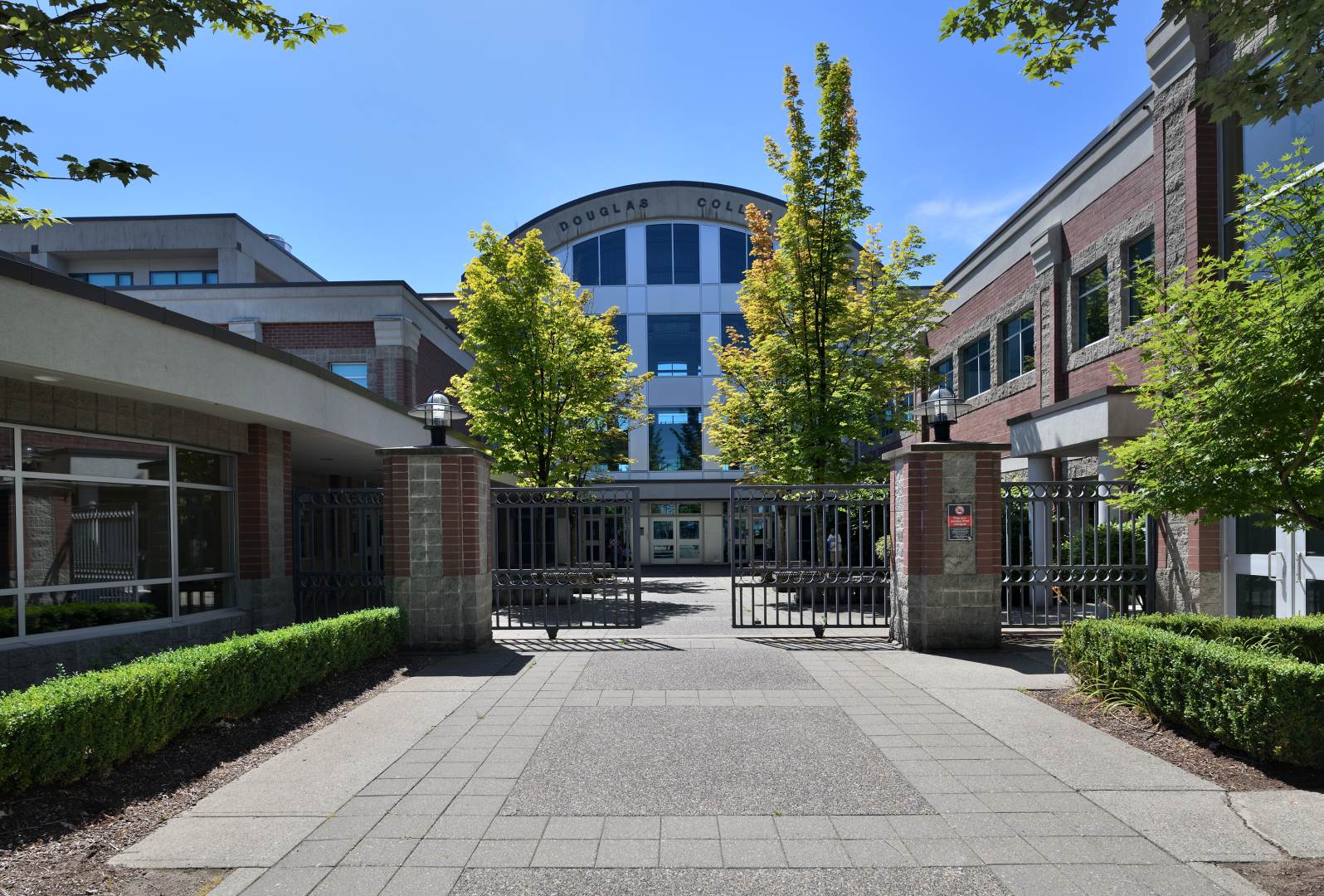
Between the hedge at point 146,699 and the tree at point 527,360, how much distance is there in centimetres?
996

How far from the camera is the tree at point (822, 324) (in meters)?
15.2

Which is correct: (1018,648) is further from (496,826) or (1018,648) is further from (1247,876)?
(496,826)

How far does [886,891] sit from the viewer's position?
3686mm

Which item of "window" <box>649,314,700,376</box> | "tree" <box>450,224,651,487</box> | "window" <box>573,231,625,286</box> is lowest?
Result: "tree" <box>450,224,651,487</box>

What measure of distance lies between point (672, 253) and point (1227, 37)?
27244 mm

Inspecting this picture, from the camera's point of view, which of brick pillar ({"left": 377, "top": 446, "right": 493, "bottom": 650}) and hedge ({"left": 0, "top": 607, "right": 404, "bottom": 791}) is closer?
hedge ({"left": 0, "top": 607, "right": 404, "bottom": 791})

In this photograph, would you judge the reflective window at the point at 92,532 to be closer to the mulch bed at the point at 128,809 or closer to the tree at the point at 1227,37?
the mulch bed at the point at 128,809

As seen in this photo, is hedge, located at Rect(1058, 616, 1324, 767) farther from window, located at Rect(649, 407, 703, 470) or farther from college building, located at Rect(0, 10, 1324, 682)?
window, located at Rect(649, 407, 703, 470)

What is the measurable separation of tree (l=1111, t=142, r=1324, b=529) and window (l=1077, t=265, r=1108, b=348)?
8.13 metres

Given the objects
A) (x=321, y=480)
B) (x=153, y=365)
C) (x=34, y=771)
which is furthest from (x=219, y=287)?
(x=34, y=771)

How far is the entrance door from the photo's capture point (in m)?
9.46

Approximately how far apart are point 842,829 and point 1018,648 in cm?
678

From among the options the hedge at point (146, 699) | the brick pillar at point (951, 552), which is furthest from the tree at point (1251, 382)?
the hedge at point (146, 699)

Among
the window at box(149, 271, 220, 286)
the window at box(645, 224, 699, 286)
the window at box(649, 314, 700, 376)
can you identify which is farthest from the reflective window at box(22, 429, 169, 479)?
the window at box(645, 224, 699, 286)
